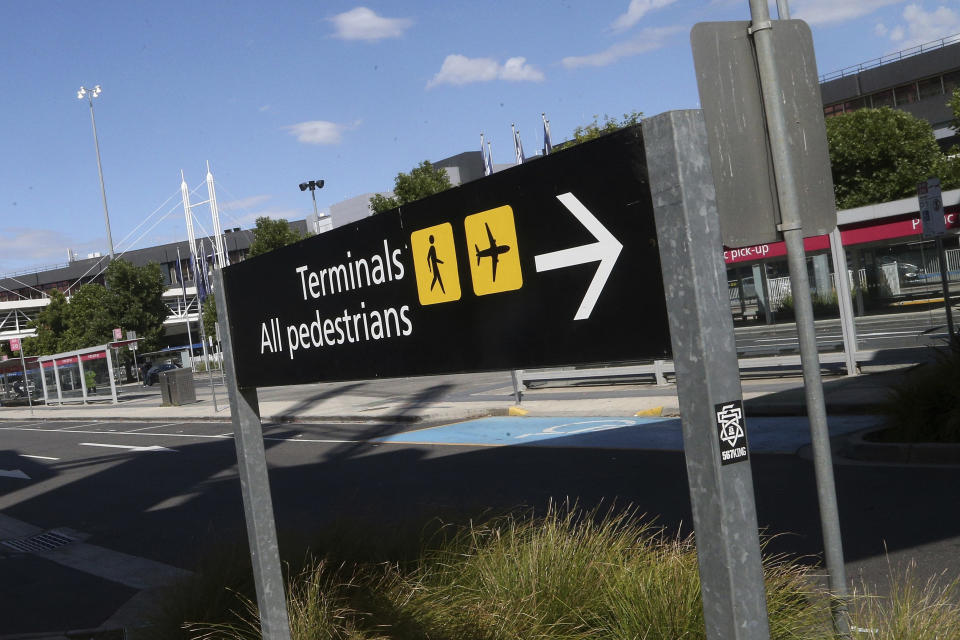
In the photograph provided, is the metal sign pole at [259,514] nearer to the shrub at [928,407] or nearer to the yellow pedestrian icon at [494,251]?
the yellow pedestrian icon at [494,251]

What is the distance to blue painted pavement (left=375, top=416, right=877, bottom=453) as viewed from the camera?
38.4 feet

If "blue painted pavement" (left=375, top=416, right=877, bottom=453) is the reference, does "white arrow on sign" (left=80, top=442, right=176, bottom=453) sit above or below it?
above

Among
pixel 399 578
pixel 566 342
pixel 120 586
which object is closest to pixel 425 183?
pixel 120 586

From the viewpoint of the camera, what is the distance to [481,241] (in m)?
2.55

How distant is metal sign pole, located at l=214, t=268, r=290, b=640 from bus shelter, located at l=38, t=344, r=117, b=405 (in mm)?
40538

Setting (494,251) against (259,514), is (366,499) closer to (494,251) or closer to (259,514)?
(259,514)

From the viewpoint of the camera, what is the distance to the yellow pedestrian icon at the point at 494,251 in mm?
2430

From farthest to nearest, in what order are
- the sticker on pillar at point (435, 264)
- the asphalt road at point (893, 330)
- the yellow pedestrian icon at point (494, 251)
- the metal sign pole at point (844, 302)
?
the asphalt road at point (893, 330) < the metal sign pole at point (844, 302) < the sticker on pillar at point (435, 264) < the yellow pedestrian icon at point (494, 251)

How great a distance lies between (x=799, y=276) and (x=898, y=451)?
686cm

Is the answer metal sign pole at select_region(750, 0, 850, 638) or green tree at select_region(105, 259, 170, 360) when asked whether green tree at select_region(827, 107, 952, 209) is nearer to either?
metal sign pole at select_region(750, 0, 850, 638)

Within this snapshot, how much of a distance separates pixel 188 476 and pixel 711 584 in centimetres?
1400

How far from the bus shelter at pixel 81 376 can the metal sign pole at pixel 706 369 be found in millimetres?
42766

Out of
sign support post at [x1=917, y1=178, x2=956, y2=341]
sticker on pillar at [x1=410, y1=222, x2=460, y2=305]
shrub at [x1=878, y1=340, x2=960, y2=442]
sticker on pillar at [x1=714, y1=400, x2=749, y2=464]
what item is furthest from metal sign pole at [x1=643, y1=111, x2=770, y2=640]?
sign support post at [x1=917, y1=178, x2=956, y2=341]

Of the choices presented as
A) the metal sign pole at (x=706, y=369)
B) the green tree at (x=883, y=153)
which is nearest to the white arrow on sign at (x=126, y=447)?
the metal sign pole at (x=706, y=369)
